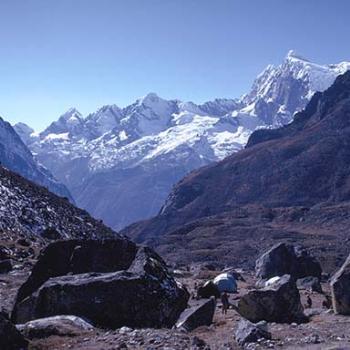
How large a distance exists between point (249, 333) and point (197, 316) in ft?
12.8

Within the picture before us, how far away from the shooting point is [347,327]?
21.7 metres

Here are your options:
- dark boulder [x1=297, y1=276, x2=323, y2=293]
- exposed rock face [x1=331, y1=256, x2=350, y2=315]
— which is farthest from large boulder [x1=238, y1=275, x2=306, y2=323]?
dark boulder [x1=297, y1=276, x2=323, y2=293]

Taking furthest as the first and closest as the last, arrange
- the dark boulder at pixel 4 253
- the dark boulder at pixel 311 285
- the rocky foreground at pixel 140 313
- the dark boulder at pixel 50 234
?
1. the dark boulder at pixel 50 234
2. the dark boulder at pixel 4 253
3. the dark boulder at pixel 311 285
4. the rocky foreground at pixel 140 313

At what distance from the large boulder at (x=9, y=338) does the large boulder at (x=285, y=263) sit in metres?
40.0

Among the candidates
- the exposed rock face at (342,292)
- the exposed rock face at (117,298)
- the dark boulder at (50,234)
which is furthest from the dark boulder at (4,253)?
the exposed rock face at (342,292)

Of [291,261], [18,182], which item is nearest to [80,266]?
[291,261]

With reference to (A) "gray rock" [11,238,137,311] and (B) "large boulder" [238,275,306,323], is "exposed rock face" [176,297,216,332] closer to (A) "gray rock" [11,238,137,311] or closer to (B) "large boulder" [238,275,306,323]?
(B) "large boulder" [238,275,306,323]

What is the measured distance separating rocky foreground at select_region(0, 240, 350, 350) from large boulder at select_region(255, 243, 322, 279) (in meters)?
28.7

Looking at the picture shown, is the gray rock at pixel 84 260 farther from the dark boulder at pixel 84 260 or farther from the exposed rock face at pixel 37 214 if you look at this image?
the exposed rock face at pixel 37 214

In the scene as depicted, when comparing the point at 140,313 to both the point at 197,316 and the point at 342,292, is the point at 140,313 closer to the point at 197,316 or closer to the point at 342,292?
the point at 197,316

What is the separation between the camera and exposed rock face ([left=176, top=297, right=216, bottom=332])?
21234mm

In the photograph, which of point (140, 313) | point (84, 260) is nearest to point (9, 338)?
point (140, 313)

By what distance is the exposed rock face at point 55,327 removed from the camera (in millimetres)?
17328

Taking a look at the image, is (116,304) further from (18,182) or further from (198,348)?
(18,182)
